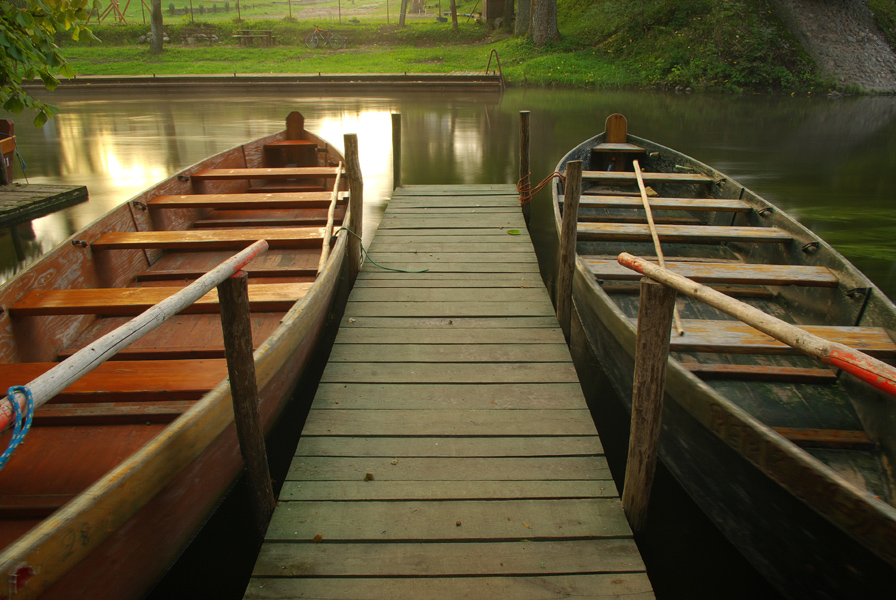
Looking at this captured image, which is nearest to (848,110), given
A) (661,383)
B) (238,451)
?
(661,383)

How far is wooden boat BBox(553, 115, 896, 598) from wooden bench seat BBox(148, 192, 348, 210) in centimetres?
243

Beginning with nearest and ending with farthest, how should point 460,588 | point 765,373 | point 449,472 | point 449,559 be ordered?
point 460,588 < point 449,559 < point 449,472 < point 765,373

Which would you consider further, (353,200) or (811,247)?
(353,200)

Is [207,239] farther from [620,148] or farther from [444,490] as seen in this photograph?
[620,148]

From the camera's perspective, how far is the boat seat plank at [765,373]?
2822 mm

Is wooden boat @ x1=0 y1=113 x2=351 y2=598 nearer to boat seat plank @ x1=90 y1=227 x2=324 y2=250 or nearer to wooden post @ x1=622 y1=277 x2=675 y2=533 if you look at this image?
boat seat plank @ x1=90 y1=227 x2=324 y2=250

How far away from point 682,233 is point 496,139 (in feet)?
30.3

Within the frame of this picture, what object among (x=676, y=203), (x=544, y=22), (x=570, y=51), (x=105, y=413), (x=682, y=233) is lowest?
(x=105, y=413)

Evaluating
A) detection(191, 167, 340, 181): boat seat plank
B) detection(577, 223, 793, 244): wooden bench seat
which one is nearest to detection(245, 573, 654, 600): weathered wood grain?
detection(577, 223, 793, 244): wooden bench seat

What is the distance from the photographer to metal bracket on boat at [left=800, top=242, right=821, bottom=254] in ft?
11.8

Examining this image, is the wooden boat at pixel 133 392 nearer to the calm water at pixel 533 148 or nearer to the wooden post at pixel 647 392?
the calm water at pixel 533 148

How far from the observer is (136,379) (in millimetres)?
2557

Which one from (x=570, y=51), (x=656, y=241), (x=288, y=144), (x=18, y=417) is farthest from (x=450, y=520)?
(x=570, y=51)

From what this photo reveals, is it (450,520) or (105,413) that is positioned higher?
(105,413)
